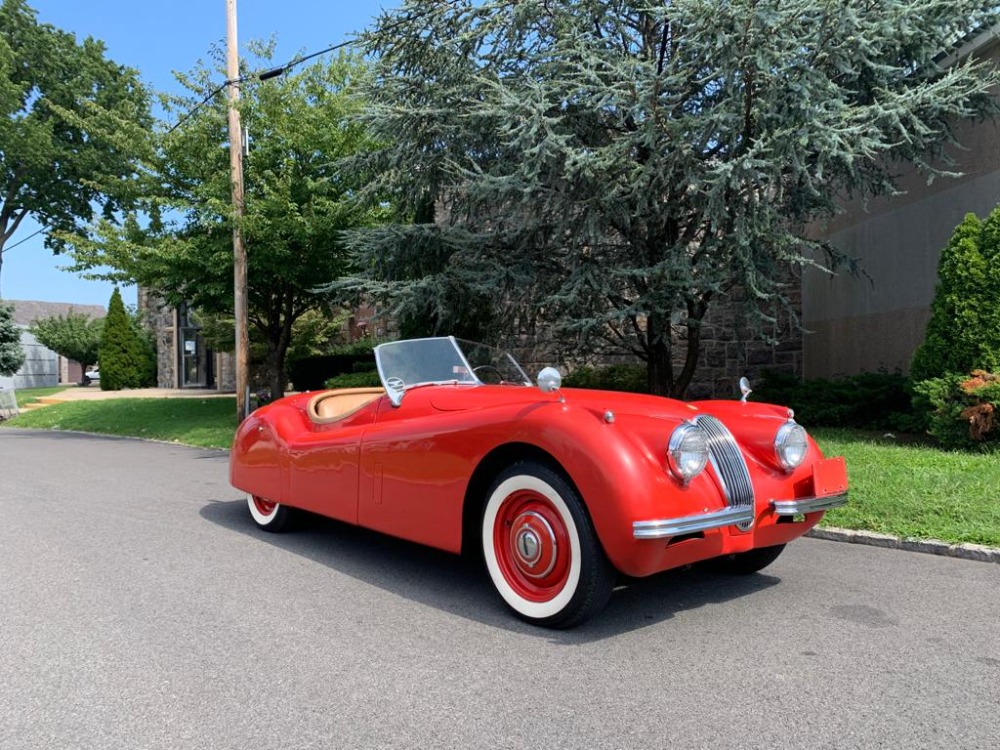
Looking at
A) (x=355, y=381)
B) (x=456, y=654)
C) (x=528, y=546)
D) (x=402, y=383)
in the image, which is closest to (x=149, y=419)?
(x=355, y=381)

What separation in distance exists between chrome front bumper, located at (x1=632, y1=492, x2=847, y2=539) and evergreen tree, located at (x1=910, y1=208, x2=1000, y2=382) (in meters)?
5.50

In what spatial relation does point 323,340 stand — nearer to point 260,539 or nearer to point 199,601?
point 260,539

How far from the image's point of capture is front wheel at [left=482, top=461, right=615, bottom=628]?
11.5ft

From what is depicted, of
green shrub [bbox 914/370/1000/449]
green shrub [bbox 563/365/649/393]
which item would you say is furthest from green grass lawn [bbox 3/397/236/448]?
green shrub [bbox 914/370/1000/449]

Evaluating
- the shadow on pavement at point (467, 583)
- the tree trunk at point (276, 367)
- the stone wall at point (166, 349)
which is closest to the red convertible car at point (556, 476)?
the shadow on pavement at point (467, 583)

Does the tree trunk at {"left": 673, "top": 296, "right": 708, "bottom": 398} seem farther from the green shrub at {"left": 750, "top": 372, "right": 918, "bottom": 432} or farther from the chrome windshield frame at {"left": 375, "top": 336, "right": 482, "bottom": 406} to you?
the chrome windshield frame at {"left": 375, "top": 336, "right": 482, "bottom": 406}

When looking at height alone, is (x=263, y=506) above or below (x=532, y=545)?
below

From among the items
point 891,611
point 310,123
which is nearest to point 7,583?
point 891,611

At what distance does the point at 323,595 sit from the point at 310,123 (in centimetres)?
1092

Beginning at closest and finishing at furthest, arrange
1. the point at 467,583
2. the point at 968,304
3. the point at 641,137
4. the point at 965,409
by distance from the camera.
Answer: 1. the point at 467,583
2. the point at 965,409
3. the point at 641,137
4. the point at 968,304

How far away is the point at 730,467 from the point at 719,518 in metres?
0.36

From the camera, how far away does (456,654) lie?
3.39 metres

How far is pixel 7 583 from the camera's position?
4578mm

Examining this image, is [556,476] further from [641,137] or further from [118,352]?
[118,352]
